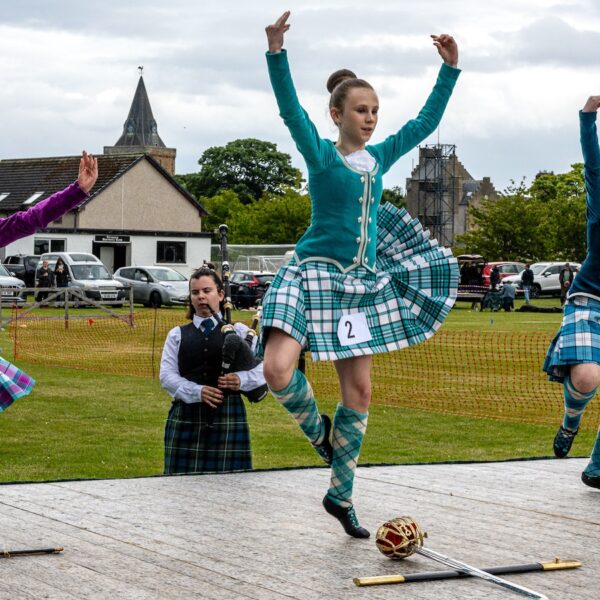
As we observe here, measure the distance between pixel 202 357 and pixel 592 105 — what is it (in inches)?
104

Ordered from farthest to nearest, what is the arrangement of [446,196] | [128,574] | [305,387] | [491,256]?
[446,196] → [491,256] → [305,387] → [128,574]

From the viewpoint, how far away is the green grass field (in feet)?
40.0

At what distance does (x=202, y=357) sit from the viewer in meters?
7.75

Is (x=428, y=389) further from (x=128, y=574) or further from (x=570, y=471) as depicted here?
(x=128, y=574)

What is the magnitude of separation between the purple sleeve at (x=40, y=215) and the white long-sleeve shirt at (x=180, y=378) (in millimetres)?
2318

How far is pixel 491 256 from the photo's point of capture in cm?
7506

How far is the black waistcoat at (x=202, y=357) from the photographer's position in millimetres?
7730

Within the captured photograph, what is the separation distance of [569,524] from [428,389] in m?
12.5

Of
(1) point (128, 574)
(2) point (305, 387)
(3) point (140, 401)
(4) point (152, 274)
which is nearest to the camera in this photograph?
(1) point (128, 574)

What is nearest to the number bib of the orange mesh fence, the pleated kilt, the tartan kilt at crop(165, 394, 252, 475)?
the pleated kilt

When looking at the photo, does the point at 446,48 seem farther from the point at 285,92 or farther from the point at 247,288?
the point at 247,288

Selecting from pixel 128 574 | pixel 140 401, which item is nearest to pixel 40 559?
pixel 128 574

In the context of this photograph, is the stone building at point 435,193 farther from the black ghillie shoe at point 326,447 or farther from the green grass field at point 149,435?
the black ghillie shoe at point 326,447

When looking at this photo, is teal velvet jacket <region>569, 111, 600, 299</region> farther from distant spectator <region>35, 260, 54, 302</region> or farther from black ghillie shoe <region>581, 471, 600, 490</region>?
distant spectator <region>35, 260, 54, 302</region>
